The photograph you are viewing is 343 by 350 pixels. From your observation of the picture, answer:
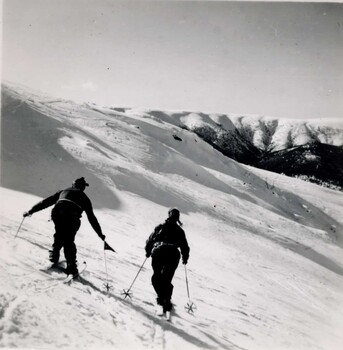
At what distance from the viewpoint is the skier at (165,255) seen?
583cm

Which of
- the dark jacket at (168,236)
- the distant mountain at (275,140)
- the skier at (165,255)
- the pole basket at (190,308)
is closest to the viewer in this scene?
the skier at (165,255)

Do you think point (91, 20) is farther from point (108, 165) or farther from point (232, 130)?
point (232, 130)

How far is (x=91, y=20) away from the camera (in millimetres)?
13125

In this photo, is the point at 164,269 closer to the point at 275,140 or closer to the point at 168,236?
the point at 168,236

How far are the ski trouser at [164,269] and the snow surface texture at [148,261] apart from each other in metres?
0.37

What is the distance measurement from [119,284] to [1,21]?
8931 millimetres

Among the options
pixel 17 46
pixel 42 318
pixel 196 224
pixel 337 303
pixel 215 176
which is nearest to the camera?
pixel 42 318

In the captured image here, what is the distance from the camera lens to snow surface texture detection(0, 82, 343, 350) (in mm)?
4891

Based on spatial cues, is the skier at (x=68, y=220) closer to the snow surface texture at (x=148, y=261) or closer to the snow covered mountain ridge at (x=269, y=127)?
the snow surface texture at (x=148, y=261)

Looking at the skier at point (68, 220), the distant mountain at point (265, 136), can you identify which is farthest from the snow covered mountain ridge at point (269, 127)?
the skier at point (68, 220)

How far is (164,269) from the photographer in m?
5.88

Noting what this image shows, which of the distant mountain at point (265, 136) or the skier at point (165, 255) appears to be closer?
the skier at point (165, 255)

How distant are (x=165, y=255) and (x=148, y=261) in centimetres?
418

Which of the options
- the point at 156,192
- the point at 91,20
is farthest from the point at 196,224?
the point at 91,20
